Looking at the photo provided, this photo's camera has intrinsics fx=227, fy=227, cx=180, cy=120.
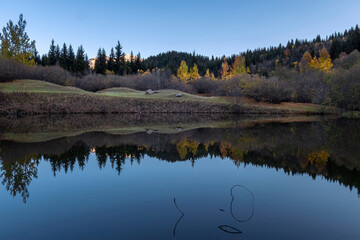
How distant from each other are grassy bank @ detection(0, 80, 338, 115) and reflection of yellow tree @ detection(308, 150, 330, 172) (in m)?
30.3

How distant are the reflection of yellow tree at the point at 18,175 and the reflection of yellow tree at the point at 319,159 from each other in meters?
9.65

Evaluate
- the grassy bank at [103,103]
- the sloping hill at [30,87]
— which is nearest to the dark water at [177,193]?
Answer: the grassy bank at [103,103]

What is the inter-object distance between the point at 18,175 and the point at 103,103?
3006 cm

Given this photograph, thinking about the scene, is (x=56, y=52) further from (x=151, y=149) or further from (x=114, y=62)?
(x=151, y=149)

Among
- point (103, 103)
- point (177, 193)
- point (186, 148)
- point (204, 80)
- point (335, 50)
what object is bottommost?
point (177, 193)

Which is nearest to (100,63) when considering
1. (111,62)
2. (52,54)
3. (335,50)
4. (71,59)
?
(111,62)

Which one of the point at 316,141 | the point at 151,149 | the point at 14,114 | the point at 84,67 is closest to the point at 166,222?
the point at 151,149

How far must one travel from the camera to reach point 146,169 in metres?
8.37

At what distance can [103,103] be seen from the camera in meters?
36.1

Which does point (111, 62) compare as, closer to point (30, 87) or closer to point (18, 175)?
point (30, 87)

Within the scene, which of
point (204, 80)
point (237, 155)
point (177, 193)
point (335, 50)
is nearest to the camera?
point (177, 193)

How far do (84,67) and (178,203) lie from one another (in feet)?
249

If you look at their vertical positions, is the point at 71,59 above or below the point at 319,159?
above

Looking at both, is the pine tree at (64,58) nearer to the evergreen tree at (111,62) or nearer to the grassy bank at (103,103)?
the evergreen tree at (111,62)
